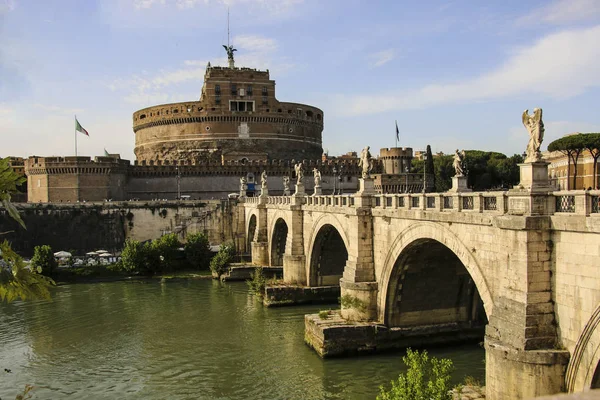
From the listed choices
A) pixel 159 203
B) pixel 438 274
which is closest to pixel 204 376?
pixel 438 274

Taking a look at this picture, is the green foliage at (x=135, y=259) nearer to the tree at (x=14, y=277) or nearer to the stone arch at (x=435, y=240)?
the stone arch at (x=435, y=240)

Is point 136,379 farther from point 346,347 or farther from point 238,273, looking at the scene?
point 238,273

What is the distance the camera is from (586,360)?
1025 centimetres

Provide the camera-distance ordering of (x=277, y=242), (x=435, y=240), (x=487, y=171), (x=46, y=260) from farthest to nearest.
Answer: (x=487, y=171), (x=46, y=260), (x=277, y=242), (x=435, y=240)

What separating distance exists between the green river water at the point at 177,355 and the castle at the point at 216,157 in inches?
1098

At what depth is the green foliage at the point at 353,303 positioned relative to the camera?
20.1 meters

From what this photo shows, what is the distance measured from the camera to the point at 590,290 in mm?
10094

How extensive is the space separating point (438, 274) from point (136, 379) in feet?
36.1

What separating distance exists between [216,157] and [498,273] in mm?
59118

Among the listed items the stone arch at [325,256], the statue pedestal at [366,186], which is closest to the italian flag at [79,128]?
the stone arch at [325,256]

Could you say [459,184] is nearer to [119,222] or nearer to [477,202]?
[477,202]

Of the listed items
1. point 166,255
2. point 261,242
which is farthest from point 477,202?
point 166,255

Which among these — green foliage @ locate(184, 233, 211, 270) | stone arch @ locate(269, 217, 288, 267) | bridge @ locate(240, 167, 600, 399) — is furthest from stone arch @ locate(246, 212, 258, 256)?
bridge @ locate(240, 167, 600, 399)

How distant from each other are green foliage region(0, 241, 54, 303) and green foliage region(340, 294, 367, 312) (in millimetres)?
16463
